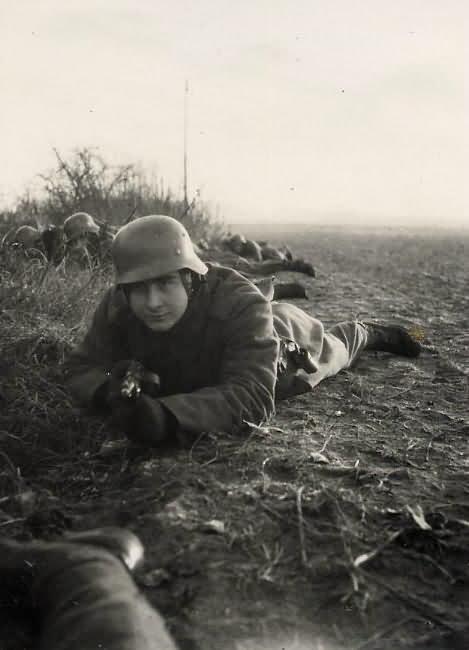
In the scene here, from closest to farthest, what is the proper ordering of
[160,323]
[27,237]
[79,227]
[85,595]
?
[85,595] → [160,323] → [27,237] → [79,227]

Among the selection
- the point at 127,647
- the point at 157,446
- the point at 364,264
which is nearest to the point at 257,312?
the point at 157,446

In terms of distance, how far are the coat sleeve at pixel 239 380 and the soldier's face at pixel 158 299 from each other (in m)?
0.28

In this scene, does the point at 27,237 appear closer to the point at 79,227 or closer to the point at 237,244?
the point at 79,227

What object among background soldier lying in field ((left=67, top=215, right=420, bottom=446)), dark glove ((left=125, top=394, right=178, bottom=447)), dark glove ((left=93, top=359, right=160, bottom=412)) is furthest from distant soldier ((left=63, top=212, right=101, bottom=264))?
dark glove ((left=125, top=394, right=178, bottom=447))

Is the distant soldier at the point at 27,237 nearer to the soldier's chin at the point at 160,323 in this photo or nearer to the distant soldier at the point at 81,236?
the distant soldier at the point at 81,236

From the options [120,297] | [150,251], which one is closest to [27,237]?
[120,297]

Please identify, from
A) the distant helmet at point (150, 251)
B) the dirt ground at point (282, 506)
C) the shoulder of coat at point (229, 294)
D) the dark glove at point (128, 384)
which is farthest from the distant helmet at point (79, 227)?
the dark glove at point (128, 384)

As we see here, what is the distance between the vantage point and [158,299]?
10.1 feet

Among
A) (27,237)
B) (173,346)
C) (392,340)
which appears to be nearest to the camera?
(173,346)

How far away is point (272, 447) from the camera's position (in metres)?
3.10

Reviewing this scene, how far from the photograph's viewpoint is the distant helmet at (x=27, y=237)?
25.1 ft

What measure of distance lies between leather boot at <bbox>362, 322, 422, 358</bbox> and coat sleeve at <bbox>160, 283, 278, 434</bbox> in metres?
2.00

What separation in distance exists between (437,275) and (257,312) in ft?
27.9

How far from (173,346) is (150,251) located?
53 cm
